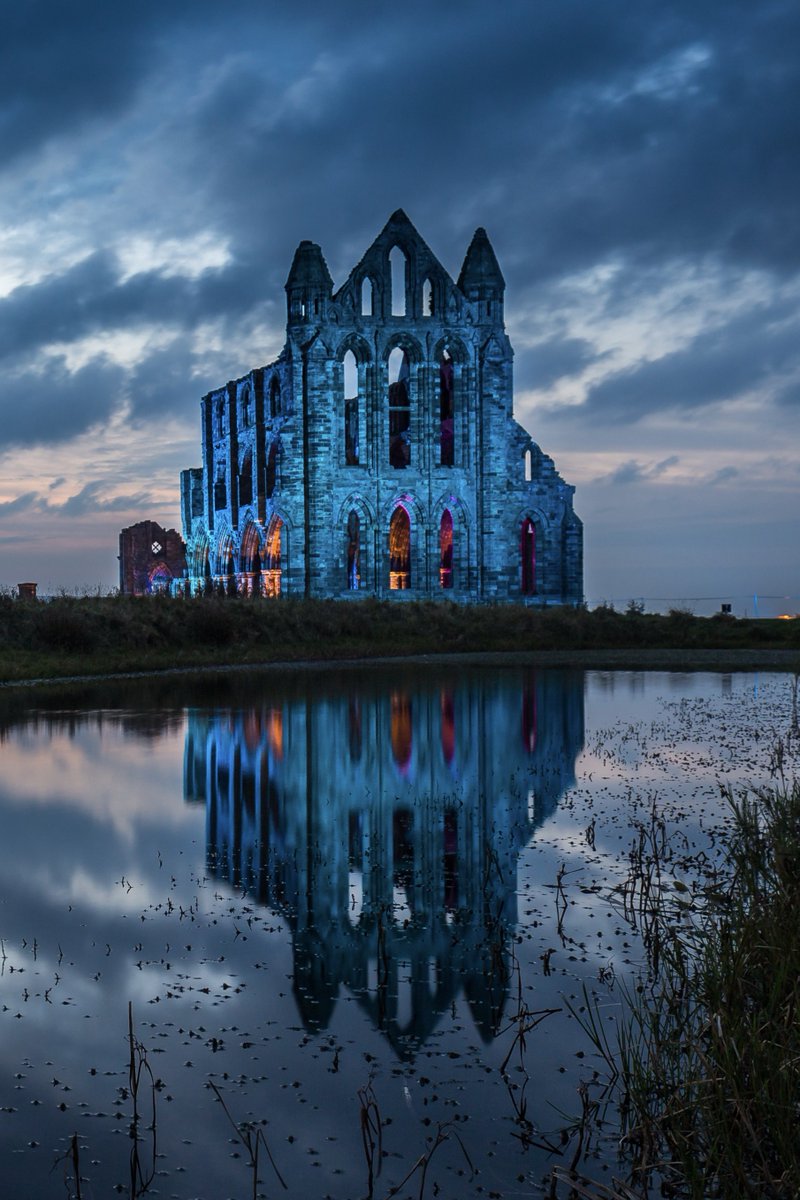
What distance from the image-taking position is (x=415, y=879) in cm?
977

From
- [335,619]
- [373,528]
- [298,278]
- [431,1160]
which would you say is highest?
[298,278]

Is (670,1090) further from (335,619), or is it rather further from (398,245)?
(398,245)

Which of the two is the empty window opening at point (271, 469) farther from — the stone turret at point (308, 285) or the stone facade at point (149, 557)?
the stone facade at point (149, 557)

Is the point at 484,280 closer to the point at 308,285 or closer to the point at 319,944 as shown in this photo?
the point at 308,285

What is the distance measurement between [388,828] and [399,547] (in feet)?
153

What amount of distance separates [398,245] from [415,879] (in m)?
47.9

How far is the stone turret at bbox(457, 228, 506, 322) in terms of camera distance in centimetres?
5425

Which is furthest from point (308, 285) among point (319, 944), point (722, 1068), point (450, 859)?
point (722, 1068)

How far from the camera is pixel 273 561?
177ft

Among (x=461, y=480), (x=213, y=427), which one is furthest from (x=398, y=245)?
(x=213, y=427)

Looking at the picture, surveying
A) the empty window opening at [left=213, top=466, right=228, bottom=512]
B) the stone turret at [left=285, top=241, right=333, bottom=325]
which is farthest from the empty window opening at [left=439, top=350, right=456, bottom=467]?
the empty window opening at [left=213, top=466, right=228, bottom=512]

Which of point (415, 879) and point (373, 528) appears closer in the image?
point (415, 879)

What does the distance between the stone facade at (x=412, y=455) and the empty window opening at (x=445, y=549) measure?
16cm

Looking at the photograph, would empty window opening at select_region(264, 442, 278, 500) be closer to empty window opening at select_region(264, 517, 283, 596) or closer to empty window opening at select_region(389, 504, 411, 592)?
empty window opening at select_region(264, 517, 283, 596)
